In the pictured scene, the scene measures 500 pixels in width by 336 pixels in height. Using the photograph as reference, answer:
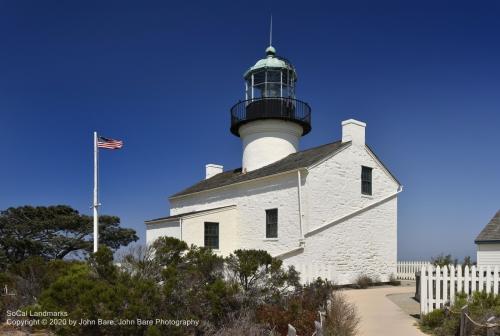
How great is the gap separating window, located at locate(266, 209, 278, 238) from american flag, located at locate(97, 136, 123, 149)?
21.7 feet

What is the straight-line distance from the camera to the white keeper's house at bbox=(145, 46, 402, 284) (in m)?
16.6

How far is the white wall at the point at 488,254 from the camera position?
20.1 meters

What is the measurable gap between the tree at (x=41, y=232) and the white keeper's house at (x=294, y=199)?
9.26 m

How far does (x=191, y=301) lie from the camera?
7754mm

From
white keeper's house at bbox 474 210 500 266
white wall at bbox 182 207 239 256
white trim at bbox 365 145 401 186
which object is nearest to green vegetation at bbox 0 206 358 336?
white wall at bbox 182 207 239 256

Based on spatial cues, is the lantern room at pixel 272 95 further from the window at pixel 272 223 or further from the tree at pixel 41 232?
the tree at pixel 41 232

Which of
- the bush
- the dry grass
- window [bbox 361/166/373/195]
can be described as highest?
window [bbox 361/166/373/195]

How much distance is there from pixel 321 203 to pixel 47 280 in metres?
9.93

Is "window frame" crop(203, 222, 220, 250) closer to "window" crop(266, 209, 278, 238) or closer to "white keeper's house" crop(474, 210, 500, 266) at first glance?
"window" crop(266, 209, 278, 238)

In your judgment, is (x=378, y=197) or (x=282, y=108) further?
(x=282, y=108)

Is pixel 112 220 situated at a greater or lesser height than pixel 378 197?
lesser

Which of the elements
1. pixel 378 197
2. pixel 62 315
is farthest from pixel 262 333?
pixel 378 197

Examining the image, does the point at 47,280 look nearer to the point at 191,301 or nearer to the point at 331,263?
the point at 191,301

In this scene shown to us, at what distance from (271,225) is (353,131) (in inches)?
205
